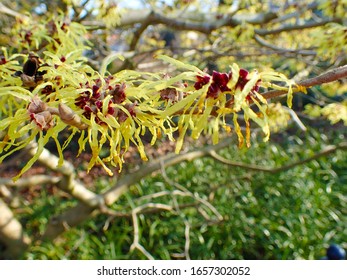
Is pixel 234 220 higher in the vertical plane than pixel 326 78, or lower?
lower

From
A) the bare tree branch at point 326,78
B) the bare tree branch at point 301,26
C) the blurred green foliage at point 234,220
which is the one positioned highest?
the bare tree branch at point 326,78

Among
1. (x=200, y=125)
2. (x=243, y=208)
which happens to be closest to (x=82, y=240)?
(x=243, y=208)

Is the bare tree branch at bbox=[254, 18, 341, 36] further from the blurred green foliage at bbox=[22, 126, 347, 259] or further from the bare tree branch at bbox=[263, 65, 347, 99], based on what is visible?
the bare tree branch at bbox=[263, 65, 347, 99]

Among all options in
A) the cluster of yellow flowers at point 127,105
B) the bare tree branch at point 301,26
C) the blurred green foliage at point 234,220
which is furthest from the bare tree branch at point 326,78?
the blurred green foliage at point 234,220

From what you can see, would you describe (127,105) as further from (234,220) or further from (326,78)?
(234,220)

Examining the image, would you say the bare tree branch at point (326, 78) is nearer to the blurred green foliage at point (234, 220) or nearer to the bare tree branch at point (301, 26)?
the bare tree branch at point (301, 26)

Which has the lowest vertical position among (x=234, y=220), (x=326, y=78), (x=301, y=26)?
(x=234, y=220)

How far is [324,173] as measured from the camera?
16.2ft

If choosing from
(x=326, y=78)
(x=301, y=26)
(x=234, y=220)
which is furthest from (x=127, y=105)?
(x=234, y=220)

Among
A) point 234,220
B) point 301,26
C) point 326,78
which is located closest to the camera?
point 326,78

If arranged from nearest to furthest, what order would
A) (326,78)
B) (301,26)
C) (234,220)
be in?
(326,78), (301,26), (234,220)

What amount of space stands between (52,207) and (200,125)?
4376mm

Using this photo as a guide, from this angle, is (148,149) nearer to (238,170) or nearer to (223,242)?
(238,170)

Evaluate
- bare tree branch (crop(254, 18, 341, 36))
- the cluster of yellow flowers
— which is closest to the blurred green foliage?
bare tree branch (crop(254, 18, 341, 36))
